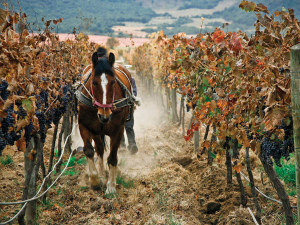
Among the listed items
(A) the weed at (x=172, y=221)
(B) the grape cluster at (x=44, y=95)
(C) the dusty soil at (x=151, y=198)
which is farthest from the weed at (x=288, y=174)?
(B) the grape cluster at (x=44, y=95)

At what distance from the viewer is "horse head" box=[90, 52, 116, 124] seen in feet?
13.2

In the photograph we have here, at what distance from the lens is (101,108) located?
4.02 metres

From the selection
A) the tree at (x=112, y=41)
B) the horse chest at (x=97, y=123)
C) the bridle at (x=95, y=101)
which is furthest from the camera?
the tree at (x=112, y=41)

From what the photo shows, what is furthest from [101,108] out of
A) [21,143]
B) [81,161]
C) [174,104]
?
[174,104]

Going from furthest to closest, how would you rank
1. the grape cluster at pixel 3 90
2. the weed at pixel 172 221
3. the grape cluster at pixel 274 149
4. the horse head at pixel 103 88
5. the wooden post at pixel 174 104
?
the wooden post at pixel 174 104, the horse head at pixel 103 88, the weed at pixel 172 221, the grape cluster at pixel 274 149, the grape cluster at pixel 3 90

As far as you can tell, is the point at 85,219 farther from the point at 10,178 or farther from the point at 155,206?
the point at 10,178

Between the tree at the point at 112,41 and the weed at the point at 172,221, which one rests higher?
the tree at the point at 112,41

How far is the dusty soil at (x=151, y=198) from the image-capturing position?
3.67 meters

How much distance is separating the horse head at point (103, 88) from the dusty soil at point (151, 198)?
133 centimetres

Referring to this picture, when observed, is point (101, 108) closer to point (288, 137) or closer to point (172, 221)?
point (172, 221)

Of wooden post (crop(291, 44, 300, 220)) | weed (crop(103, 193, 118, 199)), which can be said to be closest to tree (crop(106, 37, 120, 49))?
weed (crop(103, 193, 118, 199))

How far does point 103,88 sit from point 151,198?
6.30 feet

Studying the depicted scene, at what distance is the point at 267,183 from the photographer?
4.42 meters

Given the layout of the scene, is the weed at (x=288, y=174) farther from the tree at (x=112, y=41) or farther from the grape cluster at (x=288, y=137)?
the tree at (x=112, y=41)
